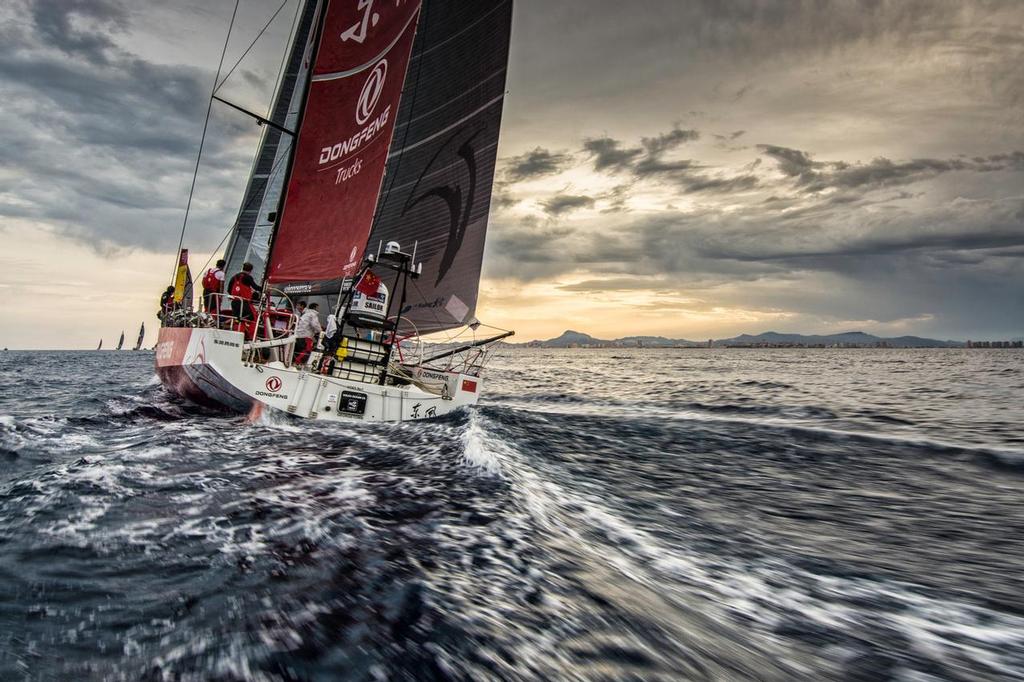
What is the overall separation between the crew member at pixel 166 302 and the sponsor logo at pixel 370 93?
7318 mm

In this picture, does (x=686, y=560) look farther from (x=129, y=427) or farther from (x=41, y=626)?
(x=129, y=427)

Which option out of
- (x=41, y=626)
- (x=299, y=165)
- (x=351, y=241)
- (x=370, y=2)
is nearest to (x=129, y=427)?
(x=351, y=241)

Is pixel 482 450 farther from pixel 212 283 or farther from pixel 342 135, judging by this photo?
pixel 342 135

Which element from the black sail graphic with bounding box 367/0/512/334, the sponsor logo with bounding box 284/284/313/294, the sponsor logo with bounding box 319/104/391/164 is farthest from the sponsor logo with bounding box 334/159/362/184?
the black sail graphic with bounding box 367/0/512/334

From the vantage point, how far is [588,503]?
4.28 metres

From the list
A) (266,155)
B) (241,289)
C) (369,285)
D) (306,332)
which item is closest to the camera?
(369,285)

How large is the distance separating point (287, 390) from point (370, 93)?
640 centimetres

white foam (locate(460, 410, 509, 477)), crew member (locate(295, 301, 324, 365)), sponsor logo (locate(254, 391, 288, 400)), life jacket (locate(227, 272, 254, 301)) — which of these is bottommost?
white foam (locate(460, 410, 509, 477))

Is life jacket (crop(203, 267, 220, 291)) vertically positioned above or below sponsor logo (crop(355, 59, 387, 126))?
below

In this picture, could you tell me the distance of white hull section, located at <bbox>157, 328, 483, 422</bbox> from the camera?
7.52 meters

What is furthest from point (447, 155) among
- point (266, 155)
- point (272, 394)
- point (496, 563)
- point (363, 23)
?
point (496, 563)

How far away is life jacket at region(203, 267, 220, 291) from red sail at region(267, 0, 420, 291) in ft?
3.30

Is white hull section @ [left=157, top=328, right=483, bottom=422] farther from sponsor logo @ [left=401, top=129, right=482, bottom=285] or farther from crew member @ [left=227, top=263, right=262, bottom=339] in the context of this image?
sponsor logo @ [left=401, top=129, right=482, bottom=285]

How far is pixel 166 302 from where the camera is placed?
14.0 m
